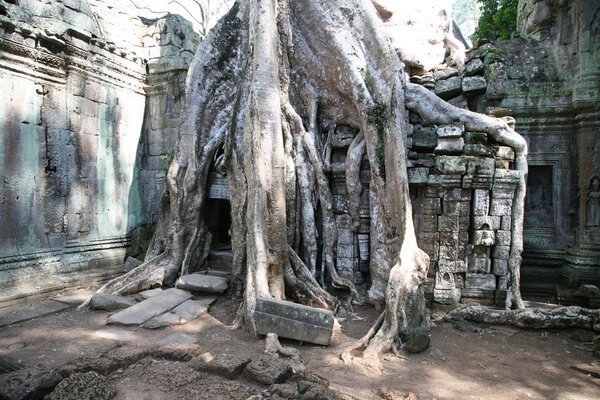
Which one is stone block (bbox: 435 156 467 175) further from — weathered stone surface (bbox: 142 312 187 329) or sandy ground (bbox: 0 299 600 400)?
weathered stone surface (bbox: 142 312 187 329)

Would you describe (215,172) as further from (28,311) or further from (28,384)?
(28,384)

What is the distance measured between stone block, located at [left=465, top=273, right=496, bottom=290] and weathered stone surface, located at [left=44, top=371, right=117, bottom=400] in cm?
384

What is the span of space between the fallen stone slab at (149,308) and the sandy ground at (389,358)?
0.35 ft

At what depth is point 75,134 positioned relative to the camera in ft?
20.1

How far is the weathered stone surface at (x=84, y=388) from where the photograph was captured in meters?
2.36

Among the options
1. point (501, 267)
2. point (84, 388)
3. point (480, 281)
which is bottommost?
point (84, 388)

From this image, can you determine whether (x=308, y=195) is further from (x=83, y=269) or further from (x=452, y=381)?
(x=83, y=269)

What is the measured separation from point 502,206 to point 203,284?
369 centimetres

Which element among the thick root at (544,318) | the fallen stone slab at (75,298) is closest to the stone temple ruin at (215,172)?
the fallen stone slab at (75,298)

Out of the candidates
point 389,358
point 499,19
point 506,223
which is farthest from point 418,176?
point 499,19

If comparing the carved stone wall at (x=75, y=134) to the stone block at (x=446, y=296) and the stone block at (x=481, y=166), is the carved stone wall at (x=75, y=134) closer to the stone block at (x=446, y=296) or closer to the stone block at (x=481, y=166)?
the stone block at (x=446, y=296)

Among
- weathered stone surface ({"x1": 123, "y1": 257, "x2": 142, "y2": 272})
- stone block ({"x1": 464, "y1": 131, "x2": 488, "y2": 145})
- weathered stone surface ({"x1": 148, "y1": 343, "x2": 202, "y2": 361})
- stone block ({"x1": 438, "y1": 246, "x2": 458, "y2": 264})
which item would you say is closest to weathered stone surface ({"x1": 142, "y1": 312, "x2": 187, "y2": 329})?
weathered stone surface ({"x1": 148, "y1": 343, "x2": 202, "y2": 361})

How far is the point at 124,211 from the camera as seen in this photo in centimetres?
693

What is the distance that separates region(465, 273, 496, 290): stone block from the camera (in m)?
4.70
